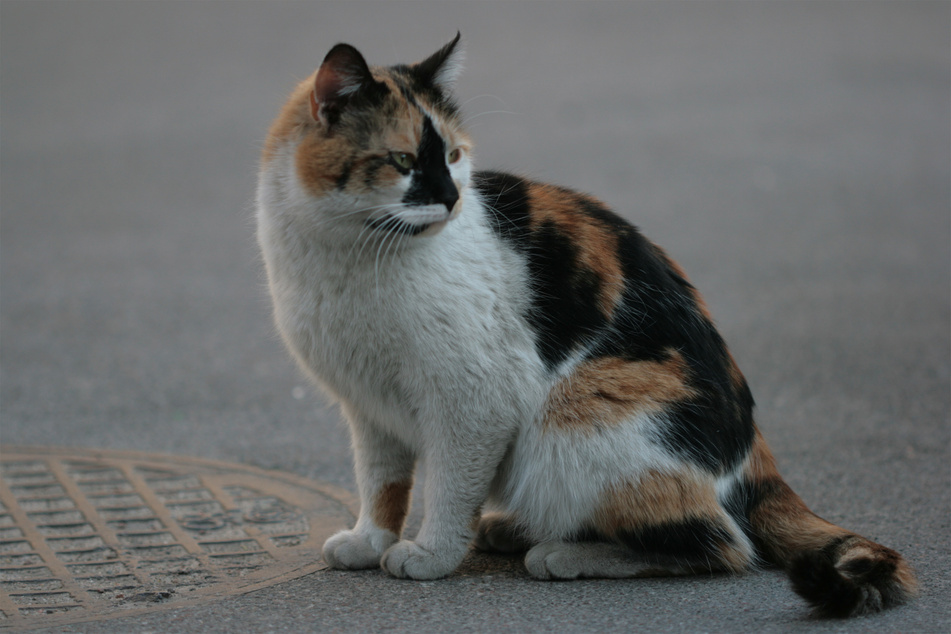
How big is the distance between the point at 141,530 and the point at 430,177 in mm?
1834

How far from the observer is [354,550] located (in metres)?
Result: 3.59

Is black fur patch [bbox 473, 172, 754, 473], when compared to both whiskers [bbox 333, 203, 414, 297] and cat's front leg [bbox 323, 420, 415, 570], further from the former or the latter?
cat's front leg [bbox 323, 420, 415, 570]

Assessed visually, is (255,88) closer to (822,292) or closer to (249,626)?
(822,292)

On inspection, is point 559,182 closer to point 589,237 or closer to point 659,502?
point 589,237

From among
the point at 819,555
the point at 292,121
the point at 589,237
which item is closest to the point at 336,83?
the point at 292,121

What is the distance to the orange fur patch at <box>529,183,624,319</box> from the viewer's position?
11.6 feet

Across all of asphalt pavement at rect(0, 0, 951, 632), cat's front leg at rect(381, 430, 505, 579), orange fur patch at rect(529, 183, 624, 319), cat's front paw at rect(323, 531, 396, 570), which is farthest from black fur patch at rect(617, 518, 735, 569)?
cat's front paw at rect(323, 531, 396, 570)

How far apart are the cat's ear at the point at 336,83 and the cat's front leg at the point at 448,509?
1128mm

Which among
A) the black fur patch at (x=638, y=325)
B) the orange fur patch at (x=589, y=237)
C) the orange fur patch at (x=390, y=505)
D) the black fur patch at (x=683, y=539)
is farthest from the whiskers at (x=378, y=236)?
the black fur patch at (x=683, y=539)

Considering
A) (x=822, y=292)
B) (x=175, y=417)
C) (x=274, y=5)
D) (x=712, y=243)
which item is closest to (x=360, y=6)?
(x=274, y=5)

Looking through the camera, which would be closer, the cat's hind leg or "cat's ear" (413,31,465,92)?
the cat's hind leg

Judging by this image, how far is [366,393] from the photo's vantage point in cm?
343

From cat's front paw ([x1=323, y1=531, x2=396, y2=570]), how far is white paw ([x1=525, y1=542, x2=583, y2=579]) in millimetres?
531

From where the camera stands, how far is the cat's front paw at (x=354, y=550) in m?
3.59
